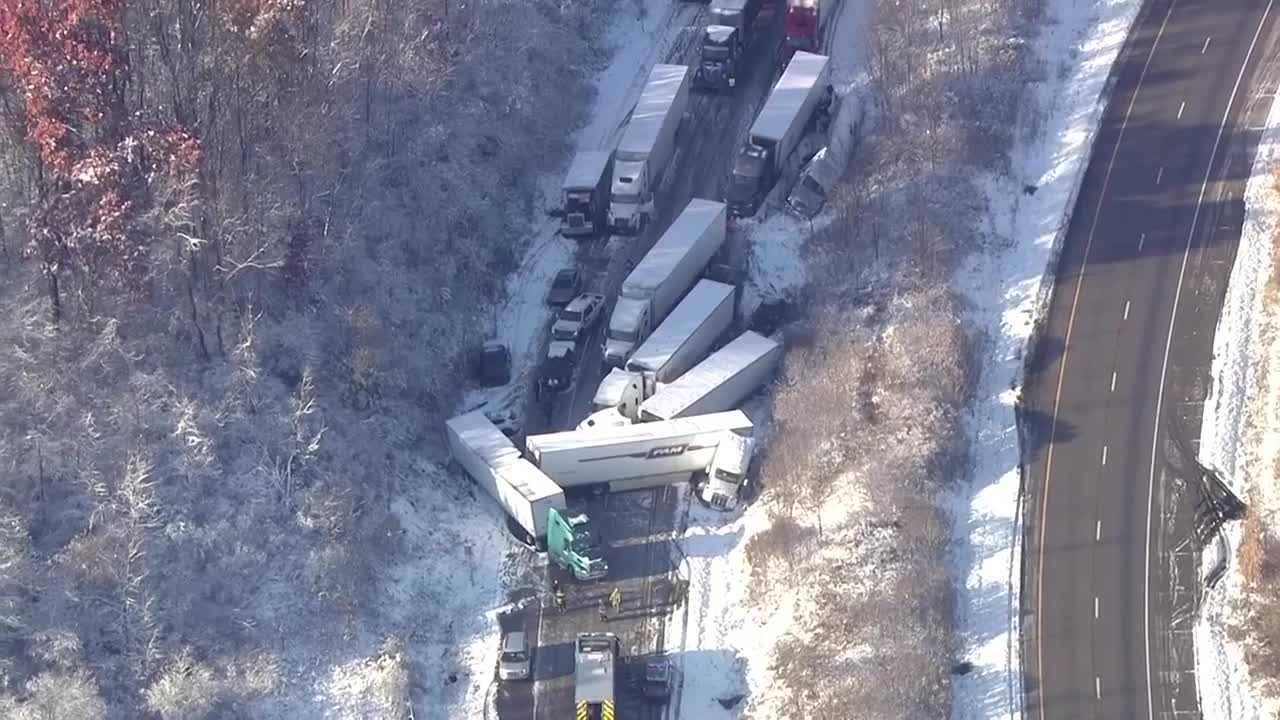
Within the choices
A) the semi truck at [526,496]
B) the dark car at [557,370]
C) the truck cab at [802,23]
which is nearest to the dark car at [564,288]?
the dark car at [557,370]

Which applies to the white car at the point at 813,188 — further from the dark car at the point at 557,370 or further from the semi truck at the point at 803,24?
the dark car at the point at 557,370

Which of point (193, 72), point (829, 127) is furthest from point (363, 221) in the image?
point (829, 127)

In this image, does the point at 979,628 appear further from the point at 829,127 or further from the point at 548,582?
the point at 829,127

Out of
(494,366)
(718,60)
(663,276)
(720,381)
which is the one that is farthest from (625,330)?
(718,60)

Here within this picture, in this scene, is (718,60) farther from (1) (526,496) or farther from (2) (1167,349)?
(1) (526,496)

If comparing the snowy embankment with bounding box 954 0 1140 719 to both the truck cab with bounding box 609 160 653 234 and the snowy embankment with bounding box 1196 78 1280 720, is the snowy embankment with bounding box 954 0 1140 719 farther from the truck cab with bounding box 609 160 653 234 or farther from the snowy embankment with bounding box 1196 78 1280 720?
the truck cab with bounding box 609 160 653 234
